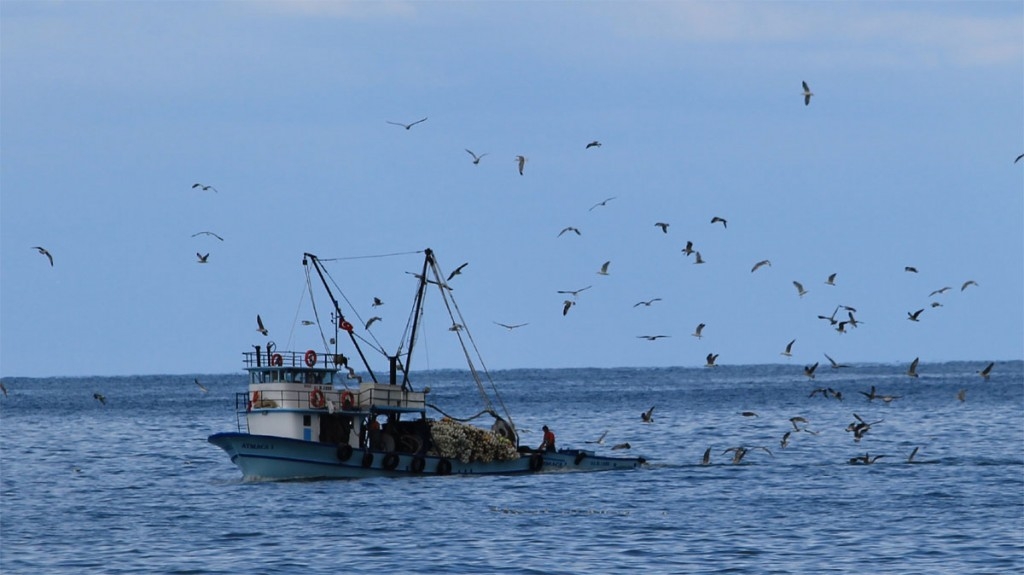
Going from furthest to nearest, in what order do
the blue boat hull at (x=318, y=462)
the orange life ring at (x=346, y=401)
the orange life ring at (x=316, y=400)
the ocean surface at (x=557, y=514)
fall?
the orange life ring at (x=346, y=401) < the orange life ring at (x=316, y=400) < the blue boat hull at (x=318, y=462) < the ocean surface at (x=557, y=514)

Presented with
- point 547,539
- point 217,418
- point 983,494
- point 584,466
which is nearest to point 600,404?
point 217,418

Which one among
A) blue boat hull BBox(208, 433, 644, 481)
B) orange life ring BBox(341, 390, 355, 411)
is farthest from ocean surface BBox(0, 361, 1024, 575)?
orange life ring BBox(341, 390, 355, 411)

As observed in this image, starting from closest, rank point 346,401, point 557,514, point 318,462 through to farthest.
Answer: point 557,514, point 318,462, point 346,401

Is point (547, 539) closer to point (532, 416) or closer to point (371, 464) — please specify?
point (371, 464)

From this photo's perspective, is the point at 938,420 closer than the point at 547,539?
No

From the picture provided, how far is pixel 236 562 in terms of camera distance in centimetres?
3409

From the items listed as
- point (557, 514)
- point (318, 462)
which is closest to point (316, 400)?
point (318, 462)

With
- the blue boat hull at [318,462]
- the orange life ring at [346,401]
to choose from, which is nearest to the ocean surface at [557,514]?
the blue boat hull at [318,462]

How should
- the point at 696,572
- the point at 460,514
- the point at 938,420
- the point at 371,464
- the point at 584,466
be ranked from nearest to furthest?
the point at 696,572
the point at 460,514
the point at 371,464
the point at 584,466
the point at 938,420

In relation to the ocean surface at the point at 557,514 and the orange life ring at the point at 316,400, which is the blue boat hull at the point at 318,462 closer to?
the ocean surface at the point at 557,514

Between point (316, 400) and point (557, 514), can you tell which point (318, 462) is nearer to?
point (316, 400)

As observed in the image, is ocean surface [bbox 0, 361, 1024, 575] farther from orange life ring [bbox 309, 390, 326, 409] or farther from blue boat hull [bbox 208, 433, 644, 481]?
orange life ring [bbox 309, 390, 326, 409]

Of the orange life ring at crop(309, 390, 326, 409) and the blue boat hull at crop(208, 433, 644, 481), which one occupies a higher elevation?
the orange life ring at crop(309, 390, 326, 409)

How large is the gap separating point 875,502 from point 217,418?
3127 inches
